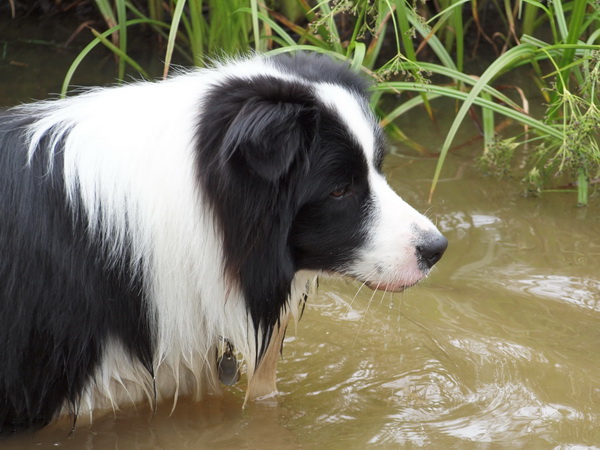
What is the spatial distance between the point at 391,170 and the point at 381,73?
0.92 m

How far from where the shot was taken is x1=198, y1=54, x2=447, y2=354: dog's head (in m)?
2.50

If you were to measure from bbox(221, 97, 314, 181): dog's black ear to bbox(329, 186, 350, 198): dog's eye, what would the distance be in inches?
7.6

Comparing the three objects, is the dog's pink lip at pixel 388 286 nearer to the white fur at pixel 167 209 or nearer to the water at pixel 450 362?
the white fur at pixel 167 209

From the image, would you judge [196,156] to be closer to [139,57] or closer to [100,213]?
[100,213]

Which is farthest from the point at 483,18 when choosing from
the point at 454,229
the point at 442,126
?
the point at 454,229

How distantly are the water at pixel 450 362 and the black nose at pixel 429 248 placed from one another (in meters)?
0.37

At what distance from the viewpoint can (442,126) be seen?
541cm

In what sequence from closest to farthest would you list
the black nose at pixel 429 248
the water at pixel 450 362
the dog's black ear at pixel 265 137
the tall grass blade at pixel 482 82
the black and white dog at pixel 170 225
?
1. the dog's black ear at pixel 265 137
2. the black and white dog at pixel 170 225
3. the black nose at pixel 429 248
4. the water at pixel 450 362
5. the tall grass blade at pixel 482 82

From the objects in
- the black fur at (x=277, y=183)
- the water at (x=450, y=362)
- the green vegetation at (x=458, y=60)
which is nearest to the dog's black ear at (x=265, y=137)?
the black fur at (x=277, y=183)

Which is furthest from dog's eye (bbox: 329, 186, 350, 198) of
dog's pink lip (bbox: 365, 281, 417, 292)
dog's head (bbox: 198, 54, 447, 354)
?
dog's pink lip (bbox: 365, 281, 417, 292)

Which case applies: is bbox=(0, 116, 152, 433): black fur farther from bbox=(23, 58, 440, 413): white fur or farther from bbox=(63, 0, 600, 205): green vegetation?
Result: bbox=(63, 0, 600, 205): green vegetation

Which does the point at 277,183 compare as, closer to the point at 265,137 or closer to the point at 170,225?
the point at 265,137

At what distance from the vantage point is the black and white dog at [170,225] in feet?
8.48

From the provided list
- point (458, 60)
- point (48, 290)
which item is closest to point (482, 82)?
point (458, 60)
